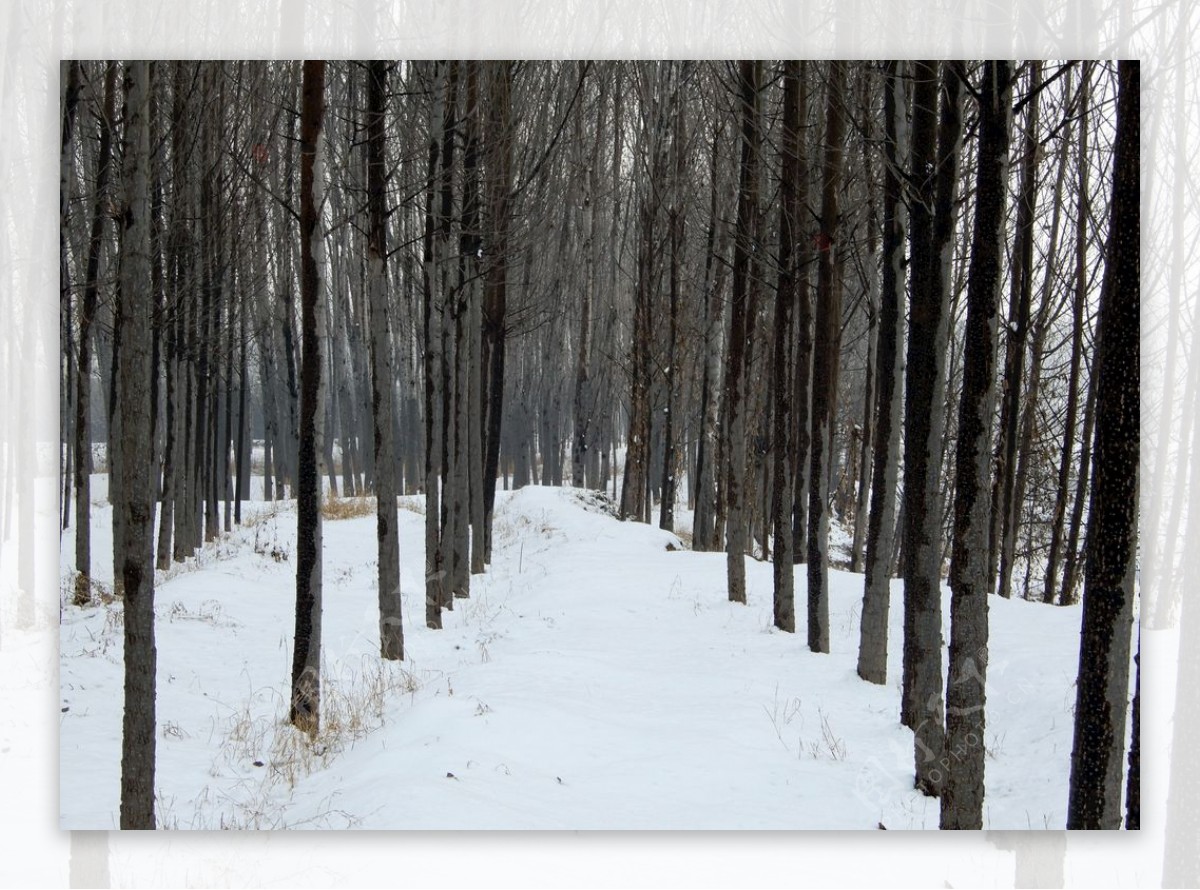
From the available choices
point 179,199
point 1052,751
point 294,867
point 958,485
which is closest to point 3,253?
point 179,199

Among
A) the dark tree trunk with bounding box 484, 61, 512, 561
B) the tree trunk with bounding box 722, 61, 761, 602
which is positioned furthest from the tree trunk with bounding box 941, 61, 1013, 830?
the dark tree trunk with bounding box 484, 61, 512, 561

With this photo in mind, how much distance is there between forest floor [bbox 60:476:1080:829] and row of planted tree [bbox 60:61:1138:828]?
1.17 ft

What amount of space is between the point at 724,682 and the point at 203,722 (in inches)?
121

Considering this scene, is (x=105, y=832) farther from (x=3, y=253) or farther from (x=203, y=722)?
(x=3, y=253)

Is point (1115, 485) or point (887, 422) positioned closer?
point (1115, 485)

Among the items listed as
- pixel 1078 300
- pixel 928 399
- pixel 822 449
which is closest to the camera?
pixel 928 399

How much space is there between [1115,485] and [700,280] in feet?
41.8

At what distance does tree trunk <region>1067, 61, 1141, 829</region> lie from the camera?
3436 millimetres

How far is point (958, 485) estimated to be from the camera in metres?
3.72

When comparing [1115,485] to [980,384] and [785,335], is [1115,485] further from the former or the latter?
[785,335]

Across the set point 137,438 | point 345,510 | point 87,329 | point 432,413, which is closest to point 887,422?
point 432,413

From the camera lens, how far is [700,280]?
15.9m

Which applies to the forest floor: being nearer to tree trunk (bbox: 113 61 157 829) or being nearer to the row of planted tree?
the row of planted tree

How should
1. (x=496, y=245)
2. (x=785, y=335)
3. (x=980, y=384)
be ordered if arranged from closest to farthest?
A: (x=980, y=384) → (x=785, y=335) → (x=496, y=245)
